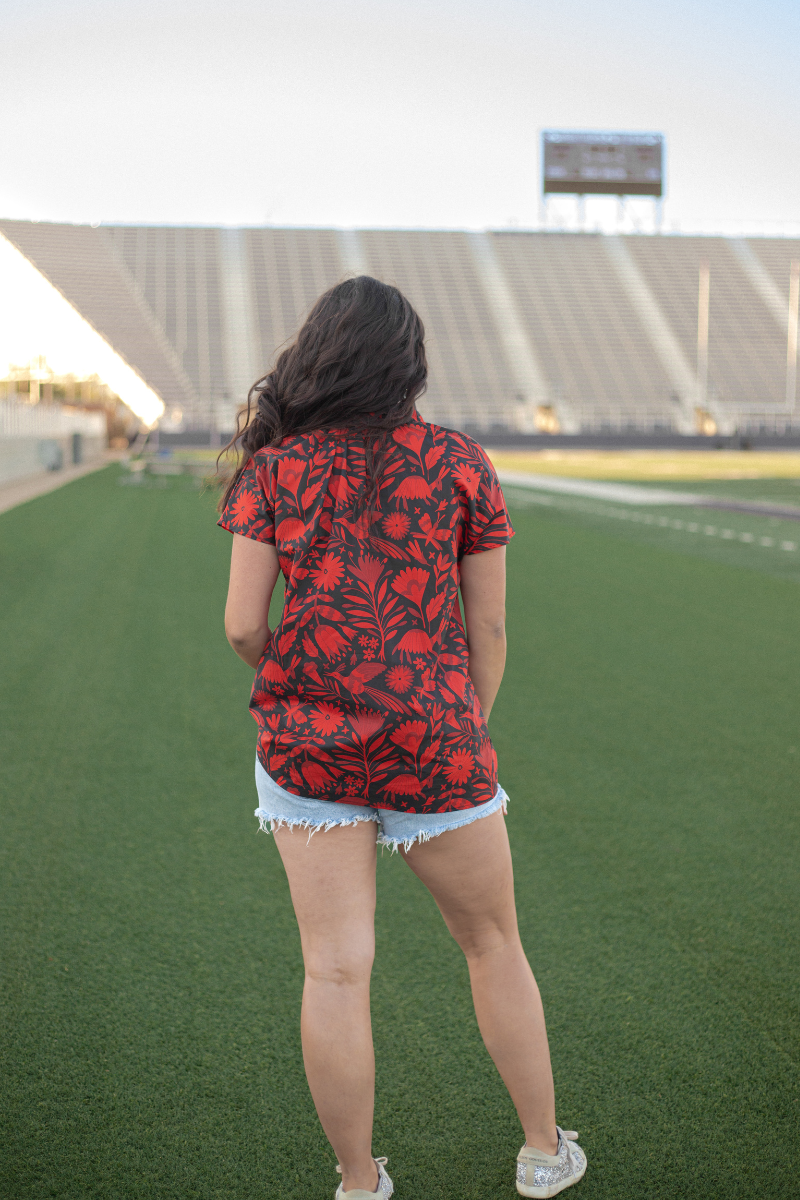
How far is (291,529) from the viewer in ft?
6.64

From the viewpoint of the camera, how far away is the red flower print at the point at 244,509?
204cm

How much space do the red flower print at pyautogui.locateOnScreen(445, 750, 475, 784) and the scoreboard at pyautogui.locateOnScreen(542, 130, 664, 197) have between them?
7678cm

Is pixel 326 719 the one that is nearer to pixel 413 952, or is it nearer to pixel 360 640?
pixel 360 640

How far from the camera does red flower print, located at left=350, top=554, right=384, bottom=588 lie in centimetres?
201

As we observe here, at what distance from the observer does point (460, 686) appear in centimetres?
207

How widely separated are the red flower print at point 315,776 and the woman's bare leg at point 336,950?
0.10 m

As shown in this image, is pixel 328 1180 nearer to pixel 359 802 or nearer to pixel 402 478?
pixel 359 802

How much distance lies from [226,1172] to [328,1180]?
211 millimetres

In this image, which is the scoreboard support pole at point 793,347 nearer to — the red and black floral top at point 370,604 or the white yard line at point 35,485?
the white yard line at point 35,485

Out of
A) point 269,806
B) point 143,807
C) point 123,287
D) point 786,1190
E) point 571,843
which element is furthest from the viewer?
point 123,287

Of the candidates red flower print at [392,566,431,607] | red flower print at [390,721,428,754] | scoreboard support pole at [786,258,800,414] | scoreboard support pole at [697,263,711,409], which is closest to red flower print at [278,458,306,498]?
red flower print at [392,566,431,607]

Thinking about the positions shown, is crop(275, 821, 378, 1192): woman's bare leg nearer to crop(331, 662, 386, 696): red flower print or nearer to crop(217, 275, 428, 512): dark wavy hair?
crop(331, 662, 386, 696): red flower print

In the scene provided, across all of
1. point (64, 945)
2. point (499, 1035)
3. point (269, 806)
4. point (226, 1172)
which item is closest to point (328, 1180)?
point (226, 1172)

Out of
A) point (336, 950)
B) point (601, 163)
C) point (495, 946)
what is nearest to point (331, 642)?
point (336, 950)
